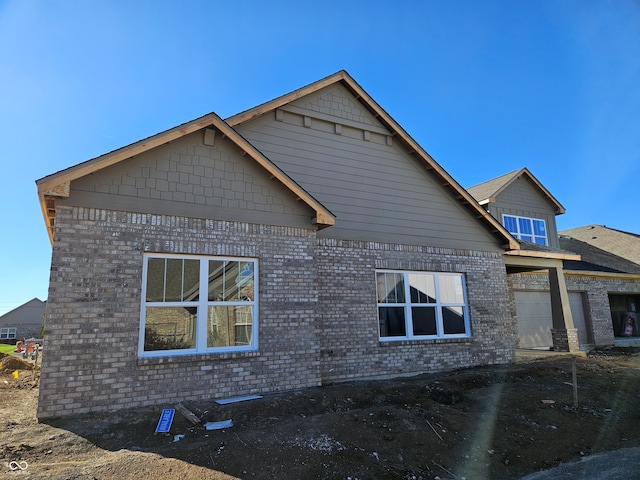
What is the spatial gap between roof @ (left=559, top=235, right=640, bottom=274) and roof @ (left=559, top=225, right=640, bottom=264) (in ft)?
2.67

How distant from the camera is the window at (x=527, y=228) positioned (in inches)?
753

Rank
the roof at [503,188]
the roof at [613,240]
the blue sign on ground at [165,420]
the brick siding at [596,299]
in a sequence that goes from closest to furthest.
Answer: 1. the blue sign on ground at [165,420]
2. the roof at [503,188]
3. the brick siding at [596,299]
4. the roof at [613,240]

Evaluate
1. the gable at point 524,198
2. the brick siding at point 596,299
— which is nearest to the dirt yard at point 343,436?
the gable at point 524,198

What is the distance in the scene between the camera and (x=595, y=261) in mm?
23422

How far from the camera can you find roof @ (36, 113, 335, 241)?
7.20 m

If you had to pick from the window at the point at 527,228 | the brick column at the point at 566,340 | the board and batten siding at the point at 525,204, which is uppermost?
the board and batten siding at the point at 525,204

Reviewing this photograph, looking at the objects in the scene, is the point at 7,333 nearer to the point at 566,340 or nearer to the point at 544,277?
the point at 544,277

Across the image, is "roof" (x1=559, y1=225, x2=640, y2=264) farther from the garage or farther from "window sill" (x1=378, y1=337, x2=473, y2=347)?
"window sill" (x1=378, y1=337, x2=473, y2=347)

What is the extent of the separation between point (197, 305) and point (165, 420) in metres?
2.15

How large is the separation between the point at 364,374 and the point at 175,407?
4.68 metres

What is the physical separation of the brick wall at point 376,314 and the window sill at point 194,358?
228 centimetres

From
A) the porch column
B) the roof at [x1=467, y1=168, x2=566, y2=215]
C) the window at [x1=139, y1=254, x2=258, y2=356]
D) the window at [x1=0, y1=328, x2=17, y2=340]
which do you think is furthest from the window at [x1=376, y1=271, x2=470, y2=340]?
the window at [x1=0, y1=328, x2=17, y2=340]

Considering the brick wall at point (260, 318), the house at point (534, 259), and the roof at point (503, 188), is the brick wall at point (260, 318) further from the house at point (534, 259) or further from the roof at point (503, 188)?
the roof at point (503, 188)

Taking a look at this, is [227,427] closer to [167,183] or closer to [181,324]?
[181,324]
